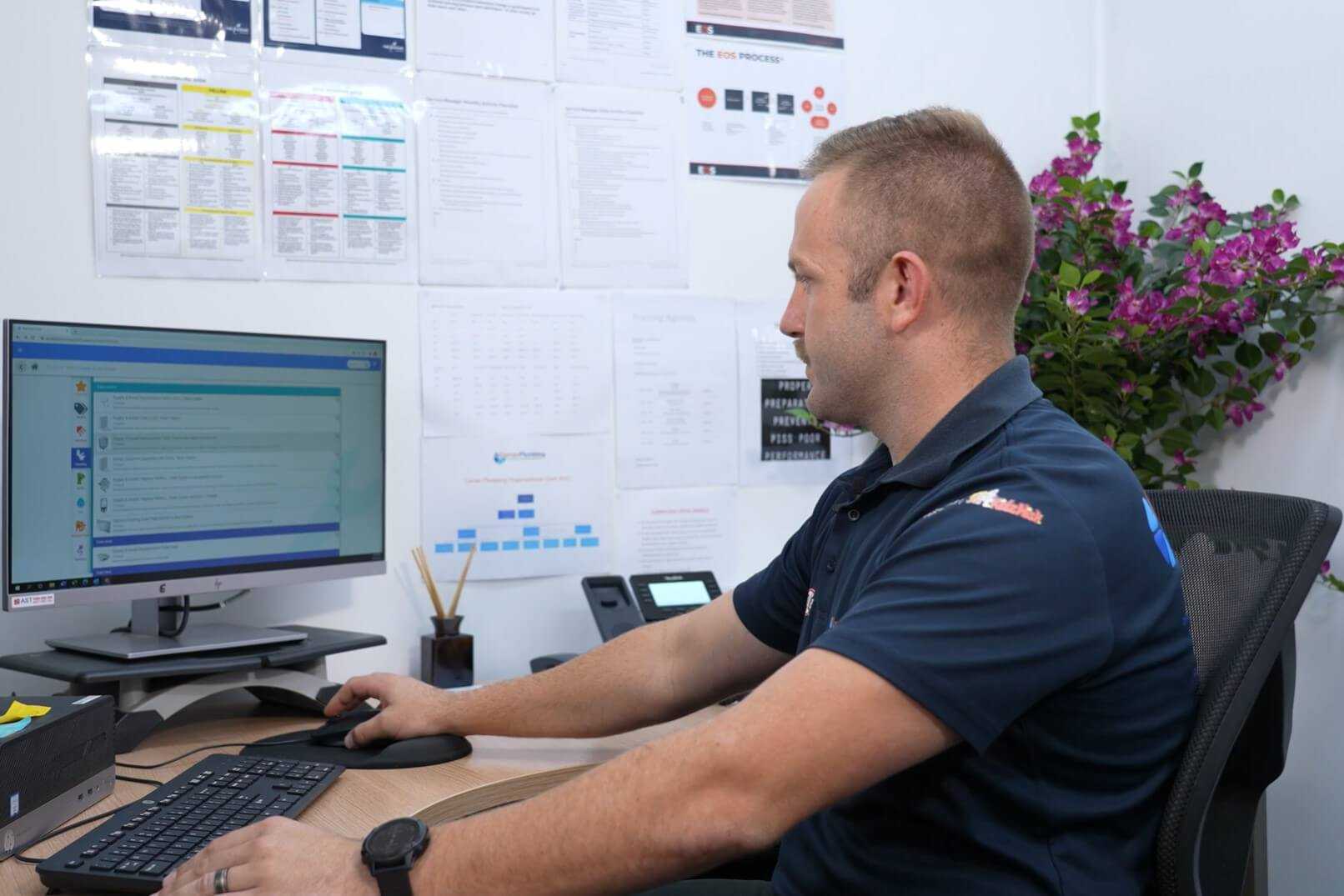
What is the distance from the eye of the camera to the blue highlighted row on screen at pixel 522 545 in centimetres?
197

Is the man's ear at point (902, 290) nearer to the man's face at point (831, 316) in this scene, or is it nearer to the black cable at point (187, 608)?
the man's face at point (831, 316)

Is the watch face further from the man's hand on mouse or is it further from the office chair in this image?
the office chair

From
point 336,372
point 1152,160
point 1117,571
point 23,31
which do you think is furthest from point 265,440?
point 1152,160

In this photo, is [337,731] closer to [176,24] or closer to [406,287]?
[406,287]

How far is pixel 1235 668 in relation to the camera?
104 centimetres

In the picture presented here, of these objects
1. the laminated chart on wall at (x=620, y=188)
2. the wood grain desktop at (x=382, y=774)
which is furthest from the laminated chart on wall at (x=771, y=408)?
the wood grain desktop at (x=382, y=774)

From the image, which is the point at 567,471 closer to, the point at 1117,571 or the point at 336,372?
the point at 336,372

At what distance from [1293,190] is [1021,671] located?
154 centimetres

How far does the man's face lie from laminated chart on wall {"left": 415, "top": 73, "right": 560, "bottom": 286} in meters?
0.82

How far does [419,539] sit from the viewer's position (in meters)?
1.96

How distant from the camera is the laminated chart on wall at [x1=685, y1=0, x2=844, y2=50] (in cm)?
218

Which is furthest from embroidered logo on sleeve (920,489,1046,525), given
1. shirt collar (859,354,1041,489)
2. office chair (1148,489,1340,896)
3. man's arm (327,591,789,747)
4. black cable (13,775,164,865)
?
black cable (13,775,164,865)

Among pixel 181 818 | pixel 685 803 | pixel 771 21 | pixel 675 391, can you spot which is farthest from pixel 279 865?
pixel 771 21

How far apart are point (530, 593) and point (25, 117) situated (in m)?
1.07
